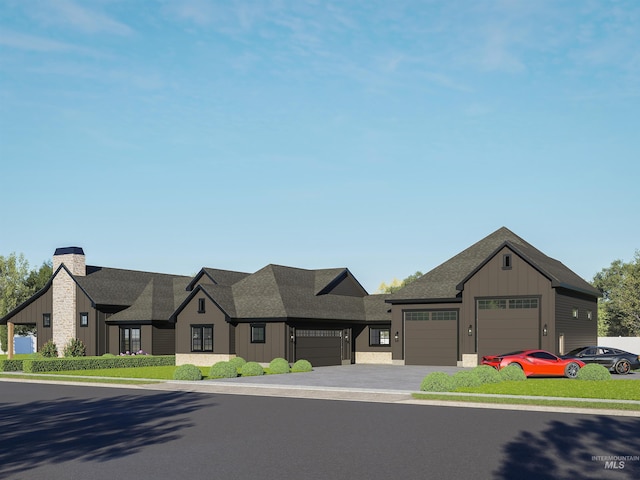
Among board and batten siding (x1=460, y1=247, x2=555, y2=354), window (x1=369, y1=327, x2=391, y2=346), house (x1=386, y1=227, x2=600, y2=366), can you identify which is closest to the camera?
board and batten siding (x1=460, y1=247, x2=555, y2=354)

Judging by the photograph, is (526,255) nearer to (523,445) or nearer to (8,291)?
(523,445)

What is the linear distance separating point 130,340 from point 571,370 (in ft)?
112

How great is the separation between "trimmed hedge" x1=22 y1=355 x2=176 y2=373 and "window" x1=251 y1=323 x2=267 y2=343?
21.7 feet

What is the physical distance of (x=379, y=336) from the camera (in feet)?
171

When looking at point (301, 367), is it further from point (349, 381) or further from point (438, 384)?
point (438, 384)

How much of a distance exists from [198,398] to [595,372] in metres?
16.1

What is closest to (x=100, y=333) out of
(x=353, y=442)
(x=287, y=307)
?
(x=287, y=307)

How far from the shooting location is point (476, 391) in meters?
24.9

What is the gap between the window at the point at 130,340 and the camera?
5356cm

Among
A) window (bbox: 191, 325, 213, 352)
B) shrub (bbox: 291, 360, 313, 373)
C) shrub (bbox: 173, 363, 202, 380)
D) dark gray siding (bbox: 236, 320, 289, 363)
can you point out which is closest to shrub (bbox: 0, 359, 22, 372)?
window (bbox: 191, 325, 213, 352)

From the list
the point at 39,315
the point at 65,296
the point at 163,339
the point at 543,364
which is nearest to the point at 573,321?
the point at 543,364

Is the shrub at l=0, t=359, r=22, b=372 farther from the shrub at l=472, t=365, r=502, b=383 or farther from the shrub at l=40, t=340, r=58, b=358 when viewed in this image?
the shrub at l=472, t=365, r=502, b=383

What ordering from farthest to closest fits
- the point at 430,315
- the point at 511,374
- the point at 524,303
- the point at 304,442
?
1. the point at 430,315
2. the point at 524,303
3. the point at 511,374
4. the point at 304,442

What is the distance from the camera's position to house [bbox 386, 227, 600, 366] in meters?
39.8
